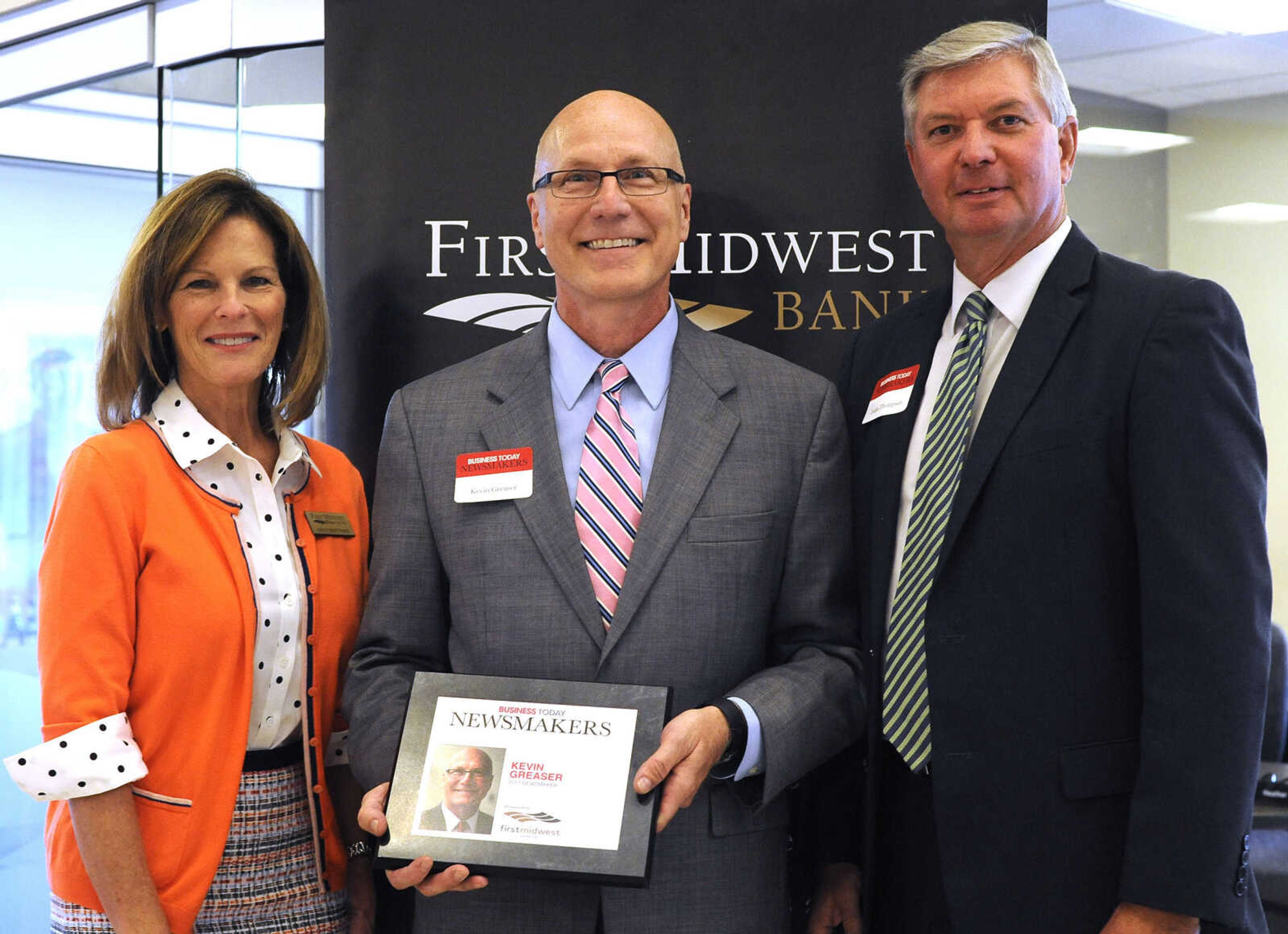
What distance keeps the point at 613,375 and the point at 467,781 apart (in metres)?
0.80

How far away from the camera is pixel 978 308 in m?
2.09

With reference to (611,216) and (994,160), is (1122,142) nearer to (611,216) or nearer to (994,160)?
(994,160)

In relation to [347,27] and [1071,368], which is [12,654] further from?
[1071,368]

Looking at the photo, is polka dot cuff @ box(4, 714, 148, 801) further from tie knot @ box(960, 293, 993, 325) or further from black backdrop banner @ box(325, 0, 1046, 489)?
tie knot @ box(960, 293, 993, 325)

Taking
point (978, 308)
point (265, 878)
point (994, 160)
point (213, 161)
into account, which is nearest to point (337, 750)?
point (265, 878)

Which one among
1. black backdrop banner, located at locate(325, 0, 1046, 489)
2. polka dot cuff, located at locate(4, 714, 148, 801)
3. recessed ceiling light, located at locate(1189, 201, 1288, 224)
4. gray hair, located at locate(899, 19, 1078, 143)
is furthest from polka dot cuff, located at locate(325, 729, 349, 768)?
recessed ceiling light, located at locate(1189, 201, 1288, 224)

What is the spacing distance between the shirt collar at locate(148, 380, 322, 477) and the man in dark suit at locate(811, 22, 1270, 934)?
3.97 feet

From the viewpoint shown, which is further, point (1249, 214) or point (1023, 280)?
point (1249, 214)

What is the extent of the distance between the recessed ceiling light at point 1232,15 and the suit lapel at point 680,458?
3346 mm

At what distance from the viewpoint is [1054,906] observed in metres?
1.85

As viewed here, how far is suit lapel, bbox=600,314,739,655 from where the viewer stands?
2018 millimetres

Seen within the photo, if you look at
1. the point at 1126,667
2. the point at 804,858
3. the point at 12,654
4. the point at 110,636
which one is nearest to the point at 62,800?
the point at 110,636

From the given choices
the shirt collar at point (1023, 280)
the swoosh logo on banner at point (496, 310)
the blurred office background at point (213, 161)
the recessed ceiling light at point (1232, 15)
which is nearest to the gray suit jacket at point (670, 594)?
the shirt collar at point (1023, 280)

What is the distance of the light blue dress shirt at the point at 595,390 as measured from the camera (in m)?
2.17
